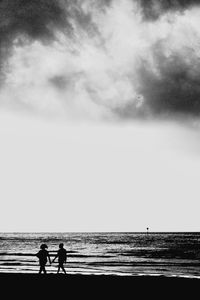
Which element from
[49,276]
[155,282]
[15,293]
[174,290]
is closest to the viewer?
[15,293]

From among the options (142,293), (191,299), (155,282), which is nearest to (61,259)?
(155,282)

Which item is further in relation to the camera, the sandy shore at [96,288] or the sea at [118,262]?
the sea at [118,262]

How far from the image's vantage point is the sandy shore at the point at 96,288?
1552 centimetres

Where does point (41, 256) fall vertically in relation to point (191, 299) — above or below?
above

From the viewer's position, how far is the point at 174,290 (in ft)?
55.7

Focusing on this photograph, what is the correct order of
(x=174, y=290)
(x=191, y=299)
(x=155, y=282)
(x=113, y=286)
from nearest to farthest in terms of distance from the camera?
(x=191, y=299) → (x=174, y=290) → (x=113, y=286) → (x=155, y=282)

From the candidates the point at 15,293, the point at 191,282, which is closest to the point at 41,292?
the point at 15,293

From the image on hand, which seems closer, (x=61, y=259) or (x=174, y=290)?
(x=174, y=290)

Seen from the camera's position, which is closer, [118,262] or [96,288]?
[96,288]

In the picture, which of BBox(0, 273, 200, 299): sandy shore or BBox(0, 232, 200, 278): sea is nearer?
BBox(0, 273, 200, 299): sandy shore

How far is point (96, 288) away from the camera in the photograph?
57.4 feet

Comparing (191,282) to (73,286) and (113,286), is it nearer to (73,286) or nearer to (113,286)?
(113,286)

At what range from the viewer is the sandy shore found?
15516 millimetres

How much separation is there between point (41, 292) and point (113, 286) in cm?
381
